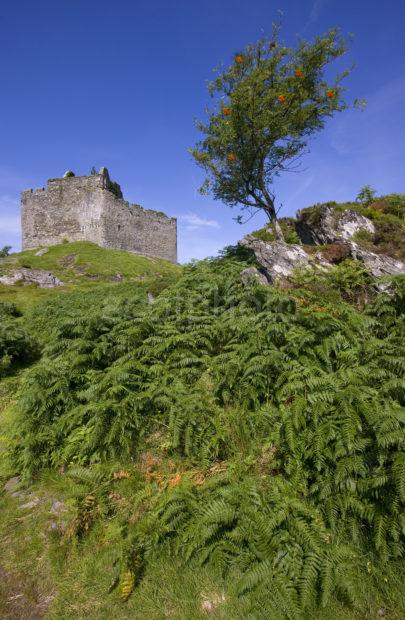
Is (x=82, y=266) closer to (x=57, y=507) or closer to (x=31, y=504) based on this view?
(x=31, y=504)

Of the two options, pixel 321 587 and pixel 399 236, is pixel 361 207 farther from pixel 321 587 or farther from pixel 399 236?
pixel 321 587

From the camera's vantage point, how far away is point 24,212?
44125mm

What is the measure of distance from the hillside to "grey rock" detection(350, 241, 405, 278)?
3.48 meters

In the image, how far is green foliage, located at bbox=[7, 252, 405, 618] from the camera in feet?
12.7

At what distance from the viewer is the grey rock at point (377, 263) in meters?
11.9

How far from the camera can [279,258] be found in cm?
1306

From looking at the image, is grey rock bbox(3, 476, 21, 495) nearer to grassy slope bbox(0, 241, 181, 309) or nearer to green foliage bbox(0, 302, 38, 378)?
green foliage bbox(0, 302, 38, 378)

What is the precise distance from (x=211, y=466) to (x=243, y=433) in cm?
78

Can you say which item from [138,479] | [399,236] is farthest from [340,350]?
[399,236]

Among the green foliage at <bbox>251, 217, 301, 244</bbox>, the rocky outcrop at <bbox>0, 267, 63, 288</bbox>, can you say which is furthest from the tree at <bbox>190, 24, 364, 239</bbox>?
the rocky outcrop at <bbox>0, 267, 63, 288</bbox>

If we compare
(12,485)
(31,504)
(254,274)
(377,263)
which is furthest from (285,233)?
(31,504)

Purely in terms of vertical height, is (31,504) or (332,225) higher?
(332,225)

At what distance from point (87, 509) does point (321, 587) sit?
328 centimetres

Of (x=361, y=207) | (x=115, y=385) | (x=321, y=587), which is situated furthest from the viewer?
(x=361, y=207)
